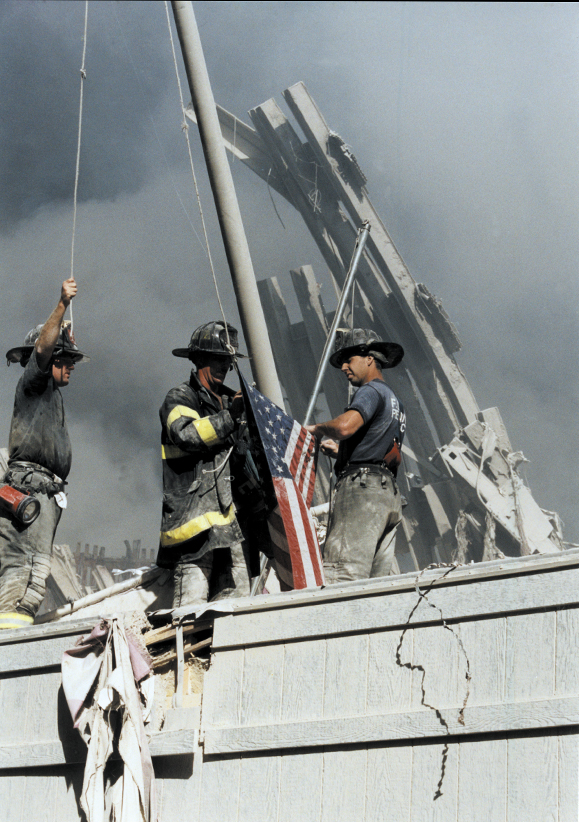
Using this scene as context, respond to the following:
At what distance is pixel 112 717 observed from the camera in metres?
4.60

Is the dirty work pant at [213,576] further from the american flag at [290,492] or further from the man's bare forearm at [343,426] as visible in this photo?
the man's bare forearm at [343,426]

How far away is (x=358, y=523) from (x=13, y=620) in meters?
2.05

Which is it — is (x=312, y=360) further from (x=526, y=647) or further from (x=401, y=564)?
(x=526, y=647)

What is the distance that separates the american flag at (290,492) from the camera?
206 inches

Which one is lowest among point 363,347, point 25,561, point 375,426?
point 25,561

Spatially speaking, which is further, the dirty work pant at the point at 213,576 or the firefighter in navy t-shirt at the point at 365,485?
the dirty work pant at the point at 213,576

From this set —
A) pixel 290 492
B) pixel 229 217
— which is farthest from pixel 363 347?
pixel 229 217

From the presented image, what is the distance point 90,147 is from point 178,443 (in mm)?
9729

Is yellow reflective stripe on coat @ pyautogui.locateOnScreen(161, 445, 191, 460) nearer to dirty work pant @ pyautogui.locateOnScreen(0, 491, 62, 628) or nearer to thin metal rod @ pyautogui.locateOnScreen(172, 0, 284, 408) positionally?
dirty work pant @ pyautogui.locateOnScreen(0, 491, 62, 628)

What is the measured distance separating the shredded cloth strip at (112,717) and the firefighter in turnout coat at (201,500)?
3.12 feet

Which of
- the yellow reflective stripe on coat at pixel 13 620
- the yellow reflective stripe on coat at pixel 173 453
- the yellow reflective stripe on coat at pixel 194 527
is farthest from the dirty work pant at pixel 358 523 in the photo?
the yellow reflective stripe on coat at pixel 13 620

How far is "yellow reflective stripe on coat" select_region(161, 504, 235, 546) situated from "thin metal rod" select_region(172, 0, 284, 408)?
6.08 ft

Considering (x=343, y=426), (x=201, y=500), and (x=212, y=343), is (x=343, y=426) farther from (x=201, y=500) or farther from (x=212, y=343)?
(x=212, y=343)

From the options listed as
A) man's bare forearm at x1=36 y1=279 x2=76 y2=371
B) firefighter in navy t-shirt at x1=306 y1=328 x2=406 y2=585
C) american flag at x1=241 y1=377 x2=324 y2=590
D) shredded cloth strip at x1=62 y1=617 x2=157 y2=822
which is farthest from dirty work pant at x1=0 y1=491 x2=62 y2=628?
firefighter in navy t-shirt at x1=306 y1=328 x2=406 y2=585
